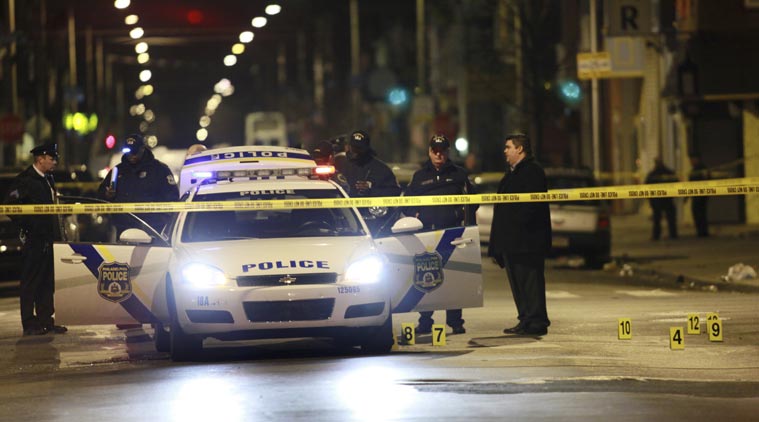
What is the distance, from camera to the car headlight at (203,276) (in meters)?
13.1

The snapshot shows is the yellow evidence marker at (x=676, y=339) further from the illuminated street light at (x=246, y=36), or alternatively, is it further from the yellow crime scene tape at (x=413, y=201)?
the illuminated street light at (x=246, y=36)

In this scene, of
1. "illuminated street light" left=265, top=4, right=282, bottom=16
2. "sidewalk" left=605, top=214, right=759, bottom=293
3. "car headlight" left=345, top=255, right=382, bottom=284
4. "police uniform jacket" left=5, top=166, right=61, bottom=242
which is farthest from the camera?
"illuminated street light" left=265, top=4, right=282, bottom=16

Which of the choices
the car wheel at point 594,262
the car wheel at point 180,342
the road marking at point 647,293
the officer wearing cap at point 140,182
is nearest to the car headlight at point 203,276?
the car wheel at point 180,342

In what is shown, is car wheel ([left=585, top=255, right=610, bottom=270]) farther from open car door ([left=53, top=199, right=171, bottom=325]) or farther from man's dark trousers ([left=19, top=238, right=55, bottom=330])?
open car door ([left=53, top=199, right=171, bottom=325])

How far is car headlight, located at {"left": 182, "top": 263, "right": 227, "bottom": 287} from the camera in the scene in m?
13.1

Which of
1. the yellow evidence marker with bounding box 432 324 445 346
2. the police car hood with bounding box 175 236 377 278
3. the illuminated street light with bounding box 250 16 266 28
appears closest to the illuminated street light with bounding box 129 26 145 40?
the illuminated street light with bounding box 250 16 266 28

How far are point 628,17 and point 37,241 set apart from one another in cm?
1884

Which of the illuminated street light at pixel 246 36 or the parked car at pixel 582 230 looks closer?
the parked car at pixel 582 230

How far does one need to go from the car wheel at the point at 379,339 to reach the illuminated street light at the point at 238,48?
142 ft

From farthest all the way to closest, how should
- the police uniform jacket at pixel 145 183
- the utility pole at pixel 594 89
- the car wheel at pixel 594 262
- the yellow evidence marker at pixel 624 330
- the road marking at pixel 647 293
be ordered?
the utility pole at pixel 594 89 < the car wheel at pixel 594 262 < the road marking at pixel 647 293 < the police uniform jacket at pixel 145 183 < the yellow evidence marker at pixel 624 330

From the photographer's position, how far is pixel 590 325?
15.7m

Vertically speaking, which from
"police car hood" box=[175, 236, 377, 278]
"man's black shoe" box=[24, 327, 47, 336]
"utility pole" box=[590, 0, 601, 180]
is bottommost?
"man's black shoe" box=[24, 327, 47, 336]

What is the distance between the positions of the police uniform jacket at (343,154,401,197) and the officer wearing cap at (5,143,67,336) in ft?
9.63

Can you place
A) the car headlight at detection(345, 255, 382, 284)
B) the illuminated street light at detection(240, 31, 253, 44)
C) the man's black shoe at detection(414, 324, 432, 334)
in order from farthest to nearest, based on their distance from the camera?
the illuminated street light at detection(240, 31, 253, 44)
the man's black shoe at detection(414, 324, 432, 334)
the car headlight at detection(345, 255, 382, 284)
